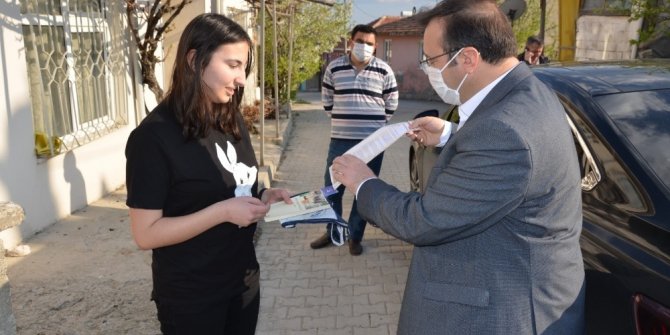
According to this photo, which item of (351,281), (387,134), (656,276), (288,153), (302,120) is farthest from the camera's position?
(302,120)

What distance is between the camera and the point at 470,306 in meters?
1.61

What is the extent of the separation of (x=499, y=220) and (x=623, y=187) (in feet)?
3.84

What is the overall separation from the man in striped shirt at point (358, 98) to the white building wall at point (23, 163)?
2368 millimetres

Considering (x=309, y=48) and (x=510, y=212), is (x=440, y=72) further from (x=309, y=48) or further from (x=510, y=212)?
(x=309, y=48)

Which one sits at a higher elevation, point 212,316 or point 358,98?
point 358,98

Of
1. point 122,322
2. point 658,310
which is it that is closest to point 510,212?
point 658,310

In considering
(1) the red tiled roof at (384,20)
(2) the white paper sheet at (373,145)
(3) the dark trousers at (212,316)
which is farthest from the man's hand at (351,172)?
(1) the red tiled roof at (384,20)

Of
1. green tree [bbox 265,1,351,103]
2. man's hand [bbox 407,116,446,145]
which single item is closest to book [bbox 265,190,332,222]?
man's hand [bbox 407,116,446,145]

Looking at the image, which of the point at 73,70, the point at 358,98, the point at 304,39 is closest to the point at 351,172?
the point at 358,98

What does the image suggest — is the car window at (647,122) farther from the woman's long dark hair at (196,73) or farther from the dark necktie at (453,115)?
the woman's long dark hair at (196,73)

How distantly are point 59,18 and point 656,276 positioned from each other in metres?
5.18

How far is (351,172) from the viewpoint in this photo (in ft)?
5.89

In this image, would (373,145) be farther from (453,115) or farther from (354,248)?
(354,248)

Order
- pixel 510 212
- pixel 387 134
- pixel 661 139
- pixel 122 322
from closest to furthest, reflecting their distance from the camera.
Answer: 1. pixel 510 212
2. pixel 387 134
3. pixel 661 139
4. pixel 122 322
